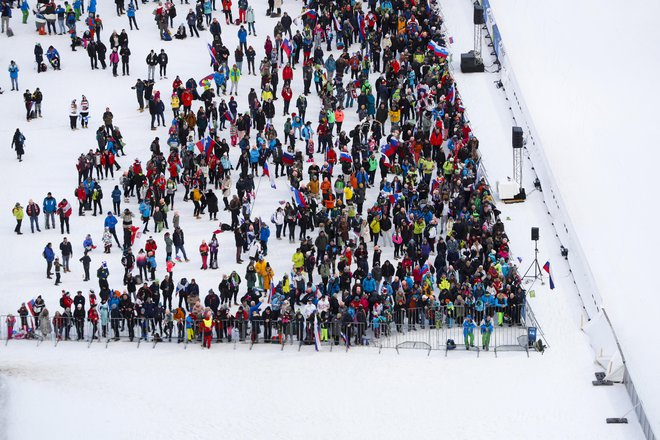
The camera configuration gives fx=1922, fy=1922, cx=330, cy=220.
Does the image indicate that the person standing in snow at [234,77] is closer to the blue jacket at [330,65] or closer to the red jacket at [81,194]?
the blue jacket at [330,65]

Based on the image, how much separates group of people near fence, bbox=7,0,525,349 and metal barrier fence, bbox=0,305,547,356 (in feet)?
0.18

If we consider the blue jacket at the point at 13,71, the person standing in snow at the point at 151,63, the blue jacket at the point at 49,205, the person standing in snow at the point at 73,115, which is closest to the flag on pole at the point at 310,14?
the person standing in snow at the point at 151,63

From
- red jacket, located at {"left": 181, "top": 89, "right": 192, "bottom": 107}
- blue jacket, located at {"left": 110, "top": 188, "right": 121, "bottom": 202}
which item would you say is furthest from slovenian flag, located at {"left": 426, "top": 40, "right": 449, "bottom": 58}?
blue jacket, located at {"left": 110, "top": 188, "right": 121, "bottom": 202}

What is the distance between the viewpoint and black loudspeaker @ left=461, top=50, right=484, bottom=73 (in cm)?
6812

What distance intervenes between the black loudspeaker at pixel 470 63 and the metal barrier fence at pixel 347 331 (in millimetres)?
17047

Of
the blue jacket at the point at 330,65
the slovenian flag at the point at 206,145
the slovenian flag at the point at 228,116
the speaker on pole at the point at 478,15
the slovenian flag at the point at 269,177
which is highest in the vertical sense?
the speaker on pole at the point at 478,15

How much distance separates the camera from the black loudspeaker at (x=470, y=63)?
68.1 m

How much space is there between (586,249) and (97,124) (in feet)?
56.9

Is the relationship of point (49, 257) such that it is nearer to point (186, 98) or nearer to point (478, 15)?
point (186, 98)

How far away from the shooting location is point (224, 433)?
49219 mm

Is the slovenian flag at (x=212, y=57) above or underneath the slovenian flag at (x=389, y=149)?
above

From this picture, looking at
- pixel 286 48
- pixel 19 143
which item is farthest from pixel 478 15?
pixel 19 143

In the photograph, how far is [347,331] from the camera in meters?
52.6

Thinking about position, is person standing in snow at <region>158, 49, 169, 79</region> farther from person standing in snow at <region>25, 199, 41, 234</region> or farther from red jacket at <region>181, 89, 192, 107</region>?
person standing in snow at <region>25, 199, 41, 234</region>
